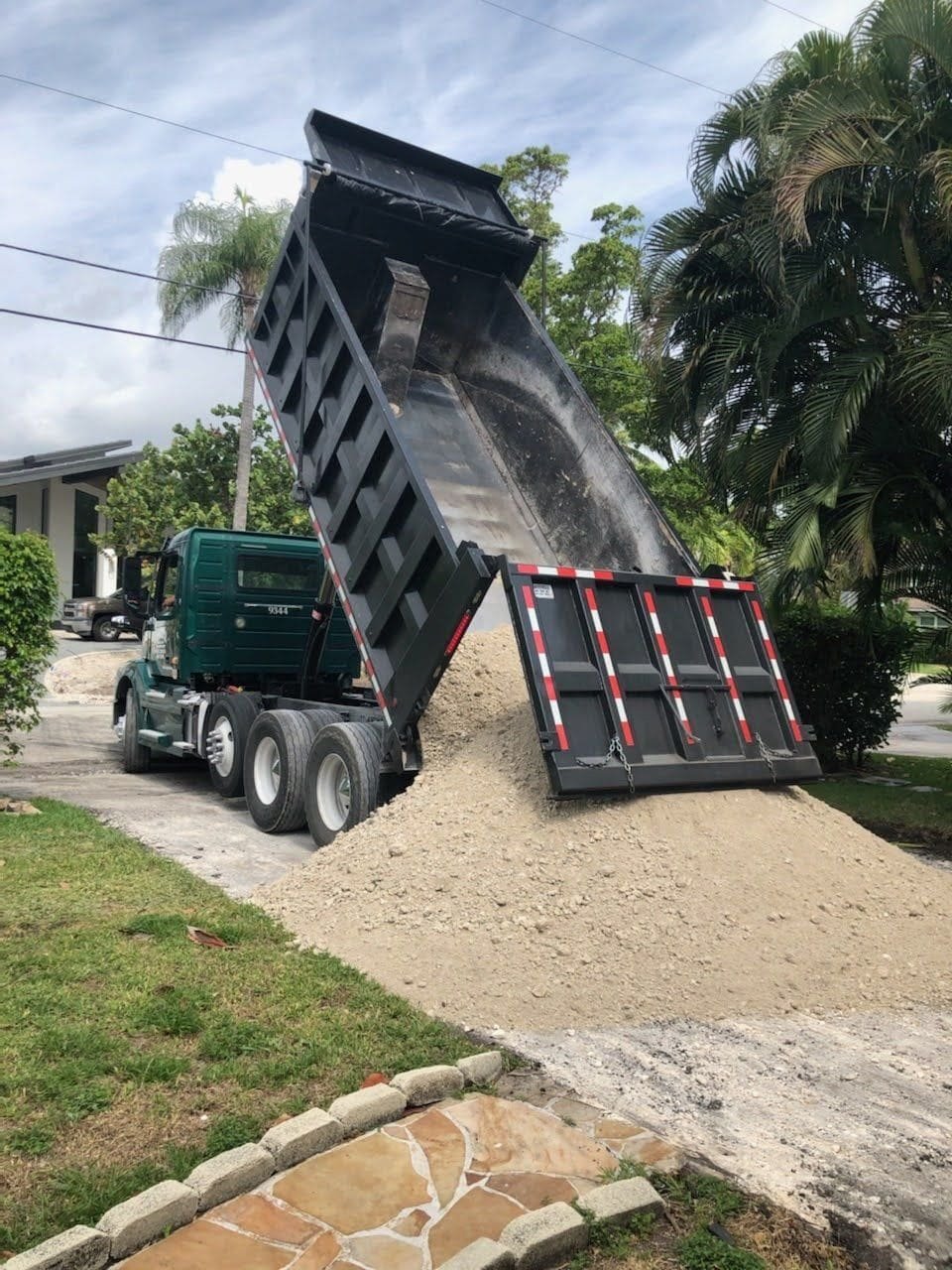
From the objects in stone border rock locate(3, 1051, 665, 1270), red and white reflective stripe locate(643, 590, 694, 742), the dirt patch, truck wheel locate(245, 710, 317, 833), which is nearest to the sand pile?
red and white reflective stripe locate(643, 590, 694, 742)

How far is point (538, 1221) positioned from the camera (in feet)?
9.97

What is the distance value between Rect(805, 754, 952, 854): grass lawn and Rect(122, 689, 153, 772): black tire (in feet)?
23.3

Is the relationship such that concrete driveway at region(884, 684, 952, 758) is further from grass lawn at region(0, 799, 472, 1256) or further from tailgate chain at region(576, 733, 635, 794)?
grass lawn at region(0, 799, 472, 1256)

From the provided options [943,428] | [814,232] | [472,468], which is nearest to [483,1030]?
[472,468]

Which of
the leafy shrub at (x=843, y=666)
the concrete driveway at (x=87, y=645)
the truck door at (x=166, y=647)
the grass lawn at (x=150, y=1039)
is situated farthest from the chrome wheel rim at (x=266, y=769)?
the concrete driveway at (x=87, y=645)

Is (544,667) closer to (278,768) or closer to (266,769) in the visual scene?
(278,768)

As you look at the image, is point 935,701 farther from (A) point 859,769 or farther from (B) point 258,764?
(B) point 258,764

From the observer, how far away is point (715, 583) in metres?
7.20

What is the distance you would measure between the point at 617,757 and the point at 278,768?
3.46 metres

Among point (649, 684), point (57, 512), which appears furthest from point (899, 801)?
point (57, 512)

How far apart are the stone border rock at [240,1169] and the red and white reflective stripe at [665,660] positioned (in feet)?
9.29

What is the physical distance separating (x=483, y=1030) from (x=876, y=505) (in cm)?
752

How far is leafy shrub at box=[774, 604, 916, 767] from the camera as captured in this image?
13648 mm

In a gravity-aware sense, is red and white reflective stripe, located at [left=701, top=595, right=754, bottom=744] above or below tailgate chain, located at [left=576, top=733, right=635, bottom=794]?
above
